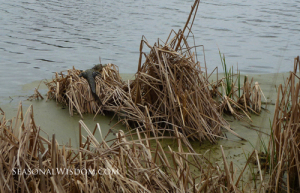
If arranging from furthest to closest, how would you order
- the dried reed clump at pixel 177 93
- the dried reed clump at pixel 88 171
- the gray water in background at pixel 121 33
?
the gray water in background at pixel 121 33
the dried reed clump at pixel 177 93
the dried reed clump at pixel 88 171

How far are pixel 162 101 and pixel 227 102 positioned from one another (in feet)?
3.58

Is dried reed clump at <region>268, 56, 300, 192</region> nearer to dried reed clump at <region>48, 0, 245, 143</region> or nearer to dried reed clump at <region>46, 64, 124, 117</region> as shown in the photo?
dried reed clump at <region>48, 0, 245, 143</region>

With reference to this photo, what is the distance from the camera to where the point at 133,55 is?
8500mm

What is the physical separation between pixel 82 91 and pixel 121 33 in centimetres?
657

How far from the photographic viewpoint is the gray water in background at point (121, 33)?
7.71 m

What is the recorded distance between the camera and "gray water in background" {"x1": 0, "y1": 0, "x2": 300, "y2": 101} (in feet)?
25.3

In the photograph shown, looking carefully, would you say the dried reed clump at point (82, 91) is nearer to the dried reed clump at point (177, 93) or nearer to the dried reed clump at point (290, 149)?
the dried reed clump at point (177, 93)

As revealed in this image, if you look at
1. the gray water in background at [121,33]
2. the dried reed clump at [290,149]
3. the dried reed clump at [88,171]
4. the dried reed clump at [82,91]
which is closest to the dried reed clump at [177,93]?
the dried reed clump at [82,91]

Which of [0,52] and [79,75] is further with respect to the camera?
[0,52]

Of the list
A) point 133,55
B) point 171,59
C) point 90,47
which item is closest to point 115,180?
point 171,59

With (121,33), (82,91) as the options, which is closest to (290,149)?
(82,91)

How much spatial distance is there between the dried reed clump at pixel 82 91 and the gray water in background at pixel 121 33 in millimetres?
1114

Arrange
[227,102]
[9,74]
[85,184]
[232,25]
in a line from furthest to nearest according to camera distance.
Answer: [232,25] → [9,74] → [227,102] → [85,184]

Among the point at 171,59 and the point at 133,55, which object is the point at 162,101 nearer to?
the point at 171,59
